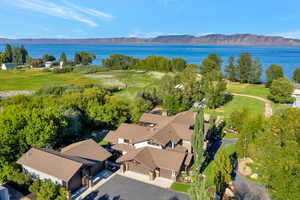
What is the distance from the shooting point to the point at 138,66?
10169 cm

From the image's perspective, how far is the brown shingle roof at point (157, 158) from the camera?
75.1ft

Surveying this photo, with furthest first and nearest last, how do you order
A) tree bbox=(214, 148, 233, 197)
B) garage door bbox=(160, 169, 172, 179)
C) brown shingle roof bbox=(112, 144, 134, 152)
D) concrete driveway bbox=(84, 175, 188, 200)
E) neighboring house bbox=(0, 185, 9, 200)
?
brown shingle roof bbox=(112, 144, 134, 152), garage door bbox=(160, 169, 172, 179), tree bbox=(214, 148, 233, 197), concrete driveway bbox=(84, 175, 188, 200), neighboring house bbox=(0, 185, 9, 200)

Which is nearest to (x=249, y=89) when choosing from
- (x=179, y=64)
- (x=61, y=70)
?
(x=179, y=64)

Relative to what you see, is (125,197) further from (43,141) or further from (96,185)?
(43,141)

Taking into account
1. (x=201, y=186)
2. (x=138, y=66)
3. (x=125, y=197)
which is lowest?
(x=125, y=197)

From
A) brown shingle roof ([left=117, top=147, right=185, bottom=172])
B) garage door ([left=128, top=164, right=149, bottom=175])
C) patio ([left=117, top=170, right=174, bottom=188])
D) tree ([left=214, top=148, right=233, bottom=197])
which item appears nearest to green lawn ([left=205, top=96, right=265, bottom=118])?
brown shingle roof ([left=117, top=147, right=185, bottom=172])

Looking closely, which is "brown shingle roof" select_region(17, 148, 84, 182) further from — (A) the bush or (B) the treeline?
(A) the bush

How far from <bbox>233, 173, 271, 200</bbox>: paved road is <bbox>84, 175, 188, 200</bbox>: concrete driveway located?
538 centimetres

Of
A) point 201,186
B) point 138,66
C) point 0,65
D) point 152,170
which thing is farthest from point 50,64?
point 201,186

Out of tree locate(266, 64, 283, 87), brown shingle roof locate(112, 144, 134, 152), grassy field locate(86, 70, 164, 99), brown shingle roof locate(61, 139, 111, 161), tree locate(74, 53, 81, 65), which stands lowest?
brown shingle roof locate(112, 144, 134, 152)

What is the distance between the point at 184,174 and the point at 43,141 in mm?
16040

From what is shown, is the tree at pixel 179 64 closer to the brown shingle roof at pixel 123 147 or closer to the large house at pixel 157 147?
the large house at pixel 157 147

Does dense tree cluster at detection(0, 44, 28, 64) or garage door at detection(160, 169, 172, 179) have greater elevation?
dense tree cluster at detection(0, 44, 28, 64)

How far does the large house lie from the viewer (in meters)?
23.2
